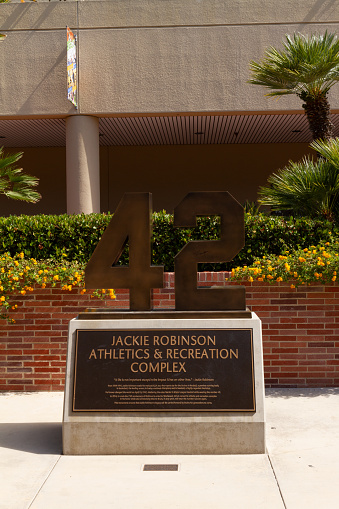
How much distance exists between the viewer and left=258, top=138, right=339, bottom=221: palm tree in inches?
334

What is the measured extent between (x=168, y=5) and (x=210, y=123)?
294 centimetres

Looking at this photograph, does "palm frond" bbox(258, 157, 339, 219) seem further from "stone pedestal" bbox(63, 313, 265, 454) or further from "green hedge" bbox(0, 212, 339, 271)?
"stone pedestal" bbox(63, 313, 265, 454)

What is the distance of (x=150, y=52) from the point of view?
12.9 metres

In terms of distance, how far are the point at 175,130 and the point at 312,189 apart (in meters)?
7.37

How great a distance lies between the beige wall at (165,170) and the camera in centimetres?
1756

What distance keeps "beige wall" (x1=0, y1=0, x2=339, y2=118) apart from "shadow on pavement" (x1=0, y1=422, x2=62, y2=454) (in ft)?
27.7

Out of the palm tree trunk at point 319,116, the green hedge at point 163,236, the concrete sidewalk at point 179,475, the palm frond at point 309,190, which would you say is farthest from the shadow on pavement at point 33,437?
the palm tree trunk at point 319,116

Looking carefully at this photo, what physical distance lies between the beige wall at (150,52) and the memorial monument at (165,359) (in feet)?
25.1

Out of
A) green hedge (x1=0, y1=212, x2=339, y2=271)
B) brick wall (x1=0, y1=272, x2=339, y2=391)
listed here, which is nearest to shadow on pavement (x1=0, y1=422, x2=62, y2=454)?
brick wall (x1=0, y1=272, x2=339, y2=391)

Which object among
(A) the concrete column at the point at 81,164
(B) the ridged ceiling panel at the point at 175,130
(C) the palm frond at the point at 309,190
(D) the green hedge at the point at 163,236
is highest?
(B) the ridged ceiling panel at the point at 175,130

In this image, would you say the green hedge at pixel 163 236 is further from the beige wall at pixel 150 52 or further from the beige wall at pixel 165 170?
the beige wall at pixel 165 170

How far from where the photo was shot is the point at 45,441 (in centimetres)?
579

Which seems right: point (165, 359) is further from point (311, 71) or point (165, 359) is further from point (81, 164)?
point (81, 164)

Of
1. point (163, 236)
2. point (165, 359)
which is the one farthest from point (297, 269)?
point (165, 359)
